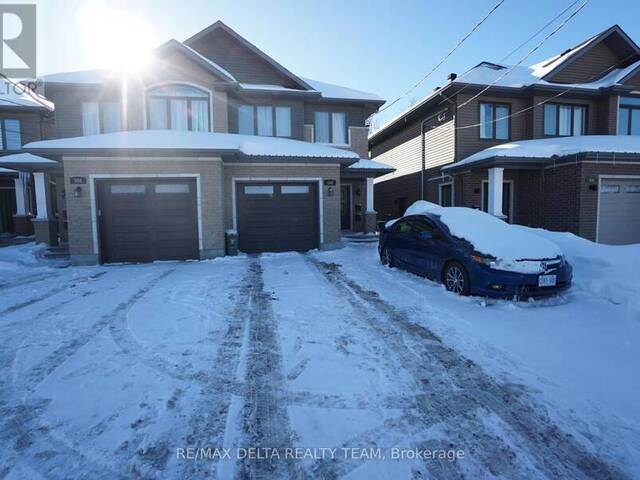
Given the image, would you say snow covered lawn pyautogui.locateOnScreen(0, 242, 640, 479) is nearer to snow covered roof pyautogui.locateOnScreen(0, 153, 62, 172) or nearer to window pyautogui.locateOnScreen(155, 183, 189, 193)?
window pyautogui.locateOnScreen(155, 183, 189, 193)

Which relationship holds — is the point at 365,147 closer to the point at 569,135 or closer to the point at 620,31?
the point at 569,135

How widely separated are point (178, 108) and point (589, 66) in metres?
19.5

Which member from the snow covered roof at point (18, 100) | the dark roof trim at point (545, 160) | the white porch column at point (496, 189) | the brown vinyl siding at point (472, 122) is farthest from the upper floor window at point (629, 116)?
the snow covered roof at point (18, 100)

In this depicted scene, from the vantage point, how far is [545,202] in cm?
1286

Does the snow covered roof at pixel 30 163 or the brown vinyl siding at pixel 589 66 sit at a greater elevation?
the brown vinyl siding at pixel 589 66

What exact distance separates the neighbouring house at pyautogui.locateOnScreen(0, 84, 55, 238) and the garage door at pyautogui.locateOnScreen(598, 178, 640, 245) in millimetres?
26049

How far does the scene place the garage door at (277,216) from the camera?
35.8ft

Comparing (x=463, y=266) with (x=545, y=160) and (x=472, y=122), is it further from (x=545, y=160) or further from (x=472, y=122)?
(x=472, y=122)

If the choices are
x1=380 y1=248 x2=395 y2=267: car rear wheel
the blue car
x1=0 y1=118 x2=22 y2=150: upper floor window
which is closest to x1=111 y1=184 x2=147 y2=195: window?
x1=380 y1=248 x2=395 y2=267: car rear wheel

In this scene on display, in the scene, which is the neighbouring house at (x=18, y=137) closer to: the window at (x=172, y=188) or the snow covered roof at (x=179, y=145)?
the snow covered roof at (x=179, y=145)

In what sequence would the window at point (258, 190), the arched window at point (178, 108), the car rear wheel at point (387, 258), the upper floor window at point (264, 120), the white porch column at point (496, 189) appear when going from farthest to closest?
1. the upper floor window at point (264, 120)
2. the arched window at point (178, 108)
3. the white porch column at point (496, 189)
4. the window at point (258, 190)
5. the car rear wheel at point (387, 258)

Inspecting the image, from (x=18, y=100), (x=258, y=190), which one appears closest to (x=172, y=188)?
(x=258, y=190)

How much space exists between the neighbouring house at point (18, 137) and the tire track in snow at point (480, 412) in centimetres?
2031

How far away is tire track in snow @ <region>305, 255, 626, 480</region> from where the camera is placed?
2047 millimetres
